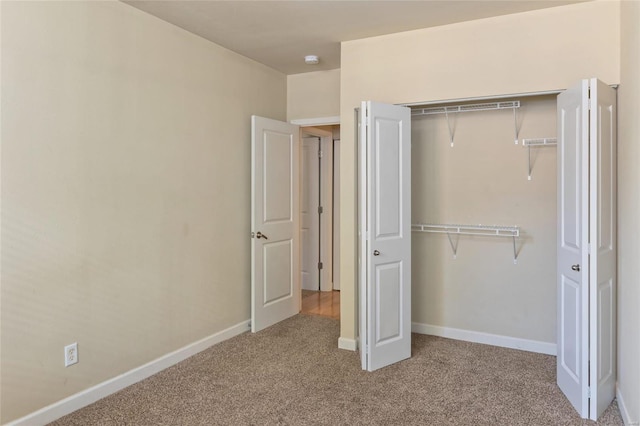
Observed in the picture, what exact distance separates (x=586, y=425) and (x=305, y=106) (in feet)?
12.2

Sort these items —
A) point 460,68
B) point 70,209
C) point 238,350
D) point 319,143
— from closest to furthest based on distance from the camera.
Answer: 1. point 70,209
2. point 460,68
3. point 238,350
4. point 319,143

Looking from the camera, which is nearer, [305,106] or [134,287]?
[134,287]

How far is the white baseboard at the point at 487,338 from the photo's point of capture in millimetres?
3671

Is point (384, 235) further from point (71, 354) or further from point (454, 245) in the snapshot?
point (71, 354)

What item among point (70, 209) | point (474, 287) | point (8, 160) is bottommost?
point (474, 287)

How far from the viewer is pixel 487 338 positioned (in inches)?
153

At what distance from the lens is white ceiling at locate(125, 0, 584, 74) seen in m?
3.05

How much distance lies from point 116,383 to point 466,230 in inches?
119

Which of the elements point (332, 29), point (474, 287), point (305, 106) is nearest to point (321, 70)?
point (305, 106)

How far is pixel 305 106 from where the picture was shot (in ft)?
15.8

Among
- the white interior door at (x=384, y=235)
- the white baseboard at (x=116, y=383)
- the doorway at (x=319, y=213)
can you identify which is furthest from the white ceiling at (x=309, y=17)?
the white baseboard at (x=116, y=383)

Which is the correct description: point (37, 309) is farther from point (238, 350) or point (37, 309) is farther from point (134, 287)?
point (238, 350)

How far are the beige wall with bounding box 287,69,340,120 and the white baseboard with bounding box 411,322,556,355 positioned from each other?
233 cm

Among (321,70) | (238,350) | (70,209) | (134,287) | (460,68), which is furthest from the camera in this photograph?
(321,70)
